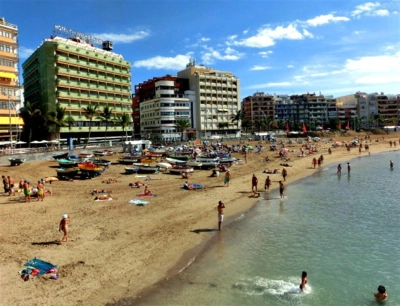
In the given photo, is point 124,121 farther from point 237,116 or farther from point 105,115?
point 237,116

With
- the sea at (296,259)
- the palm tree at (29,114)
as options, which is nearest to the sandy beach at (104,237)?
the sea at (296,259)

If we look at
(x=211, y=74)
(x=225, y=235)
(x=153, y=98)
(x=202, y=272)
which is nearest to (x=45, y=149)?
(x=225, y=235)

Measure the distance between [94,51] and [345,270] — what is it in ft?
254

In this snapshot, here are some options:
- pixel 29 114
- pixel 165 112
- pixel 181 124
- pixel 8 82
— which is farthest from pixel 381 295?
pixel 165 112

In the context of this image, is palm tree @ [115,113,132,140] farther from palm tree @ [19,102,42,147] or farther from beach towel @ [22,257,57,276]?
beach towel @ [22,257,57,276]

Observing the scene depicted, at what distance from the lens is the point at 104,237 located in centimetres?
1797

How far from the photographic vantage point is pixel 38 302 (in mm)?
11062

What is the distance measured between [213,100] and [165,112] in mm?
19983

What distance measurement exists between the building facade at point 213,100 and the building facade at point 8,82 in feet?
200

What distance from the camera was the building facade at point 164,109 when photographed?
103625mm

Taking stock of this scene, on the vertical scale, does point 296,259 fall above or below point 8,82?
below

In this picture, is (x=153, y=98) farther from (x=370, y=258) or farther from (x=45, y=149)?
(x=370, y=258)

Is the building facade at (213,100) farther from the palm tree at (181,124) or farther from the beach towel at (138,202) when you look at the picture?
the beach towel at (138,202)

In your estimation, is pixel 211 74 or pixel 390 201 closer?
pixel 390 201
